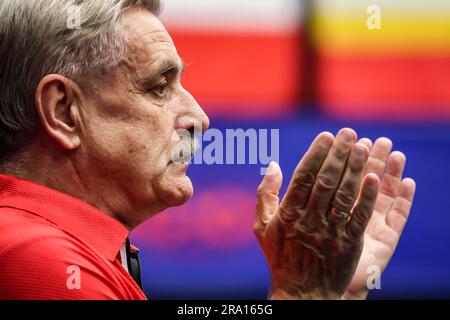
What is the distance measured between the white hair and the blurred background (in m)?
1.06

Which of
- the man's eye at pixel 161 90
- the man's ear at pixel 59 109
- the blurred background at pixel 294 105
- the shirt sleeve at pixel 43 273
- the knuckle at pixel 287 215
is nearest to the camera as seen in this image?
the shirt sleeve at pixel 43 273

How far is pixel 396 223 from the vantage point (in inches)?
67.5

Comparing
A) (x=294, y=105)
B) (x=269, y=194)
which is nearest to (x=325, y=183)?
(x=269, y=194)

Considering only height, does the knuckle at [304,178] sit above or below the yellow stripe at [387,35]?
below

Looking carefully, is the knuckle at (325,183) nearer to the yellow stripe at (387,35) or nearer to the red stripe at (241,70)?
the red stripe at (241,70)

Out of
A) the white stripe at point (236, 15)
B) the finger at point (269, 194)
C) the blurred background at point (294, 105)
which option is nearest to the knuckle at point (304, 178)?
the finger at point (269, 194)

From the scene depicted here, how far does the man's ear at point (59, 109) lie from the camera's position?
1540 mm

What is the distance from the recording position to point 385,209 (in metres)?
1.74

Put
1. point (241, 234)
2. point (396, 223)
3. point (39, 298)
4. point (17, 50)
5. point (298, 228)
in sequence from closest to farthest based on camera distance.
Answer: point (39, 298), point (298, 228), point (17, 50), point (396, 223), point (241, 234)

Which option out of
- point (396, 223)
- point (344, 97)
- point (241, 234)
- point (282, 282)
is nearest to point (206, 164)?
point (241, 234)

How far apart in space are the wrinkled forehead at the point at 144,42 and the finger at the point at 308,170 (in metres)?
0.41

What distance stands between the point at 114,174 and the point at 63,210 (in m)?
0.14
